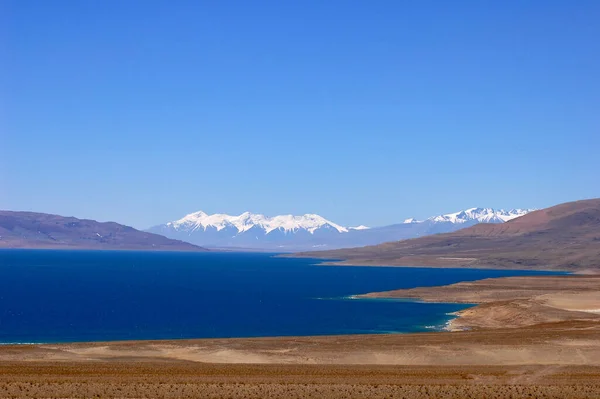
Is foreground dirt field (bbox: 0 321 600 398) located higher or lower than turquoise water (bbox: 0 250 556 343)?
higher

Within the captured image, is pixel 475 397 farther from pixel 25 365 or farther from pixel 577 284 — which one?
pixel 577 284

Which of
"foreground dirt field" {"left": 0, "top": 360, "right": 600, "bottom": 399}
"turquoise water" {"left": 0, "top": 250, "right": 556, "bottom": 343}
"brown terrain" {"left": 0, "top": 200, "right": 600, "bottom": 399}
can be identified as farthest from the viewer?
"turquoise water" {"left": 0, "top": 250, "right": 556, "bottom": 343}

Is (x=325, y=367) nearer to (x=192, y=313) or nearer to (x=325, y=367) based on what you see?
(x=325, y=367)

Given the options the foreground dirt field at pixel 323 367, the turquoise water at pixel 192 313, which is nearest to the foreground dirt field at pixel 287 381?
the foreground dirt field at pixel 323 367

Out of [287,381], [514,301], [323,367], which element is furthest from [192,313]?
[287,381]

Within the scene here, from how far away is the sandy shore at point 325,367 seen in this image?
118 feet

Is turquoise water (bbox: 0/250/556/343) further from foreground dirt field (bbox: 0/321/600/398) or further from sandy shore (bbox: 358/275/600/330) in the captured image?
foreground dirt field (bbox: 0/321/600/398)

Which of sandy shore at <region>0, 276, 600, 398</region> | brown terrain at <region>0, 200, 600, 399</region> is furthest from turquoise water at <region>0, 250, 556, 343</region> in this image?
brown terrain at <region>0, 200, 600, 399</region>

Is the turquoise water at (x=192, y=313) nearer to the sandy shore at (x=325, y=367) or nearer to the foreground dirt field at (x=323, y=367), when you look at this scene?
the sandy shore at (x=325, y=367)

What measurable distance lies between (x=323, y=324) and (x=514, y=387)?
193ft

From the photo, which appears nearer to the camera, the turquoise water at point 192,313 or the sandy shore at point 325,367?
the sandy shore at point 325,367

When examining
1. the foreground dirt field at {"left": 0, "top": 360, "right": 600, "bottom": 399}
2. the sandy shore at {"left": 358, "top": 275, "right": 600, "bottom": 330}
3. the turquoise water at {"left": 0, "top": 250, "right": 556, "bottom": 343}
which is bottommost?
the turquoise water at {"left": 0, "top": 250, "right": 556, "bottom": 343}

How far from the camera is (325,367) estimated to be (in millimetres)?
48500

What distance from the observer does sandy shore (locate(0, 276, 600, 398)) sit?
3606cm
